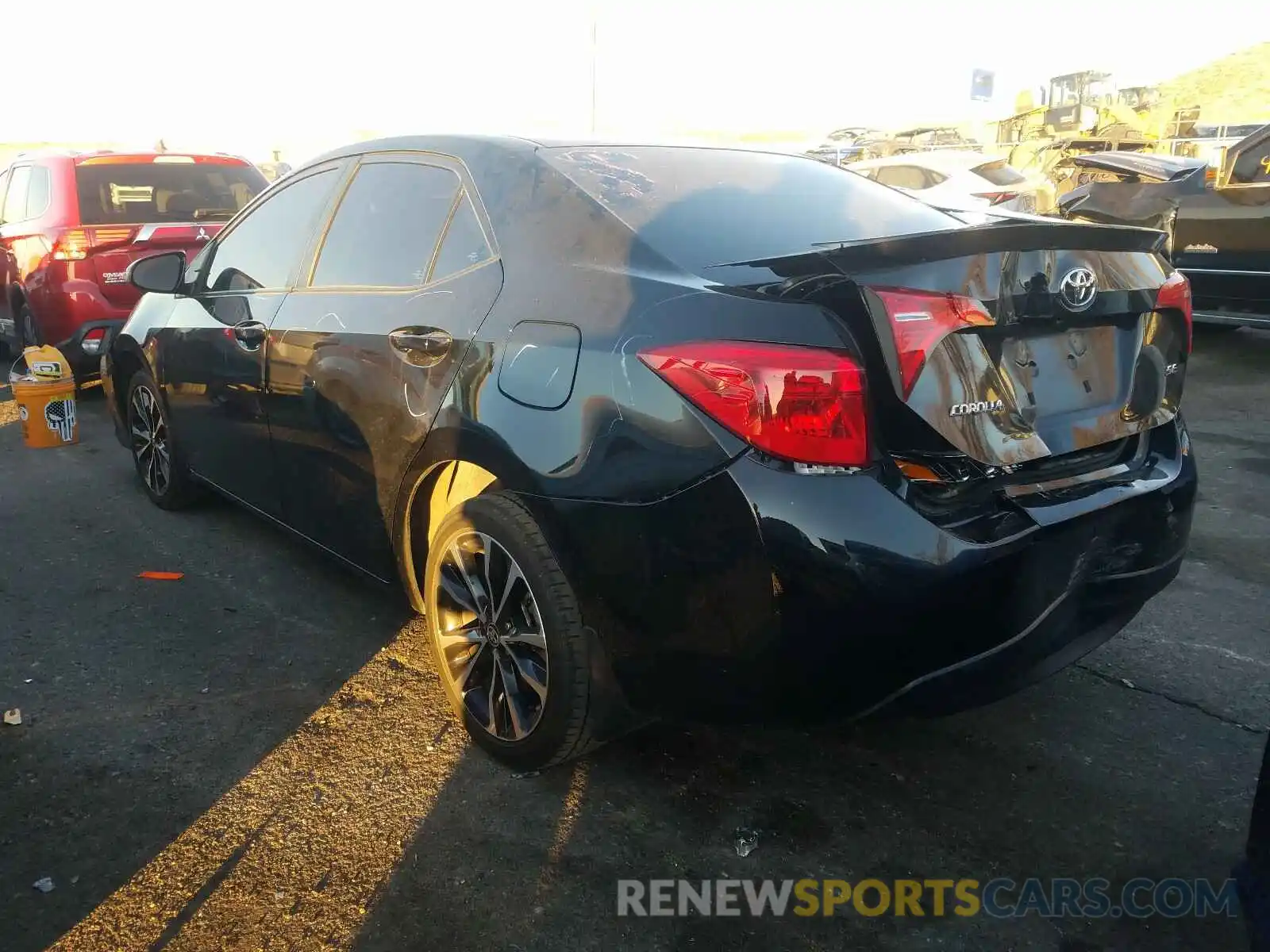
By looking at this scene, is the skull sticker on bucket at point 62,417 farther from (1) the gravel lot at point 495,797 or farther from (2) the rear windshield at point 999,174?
(2) the rear windshield at point 999,174

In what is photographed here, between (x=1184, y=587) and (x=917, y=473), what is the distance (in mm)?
2319

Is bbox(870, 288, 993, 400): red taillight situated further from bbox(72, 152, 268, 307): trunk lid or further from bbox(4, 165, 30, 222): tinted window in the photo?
bbox(4, 165, 30, 222): tinted window

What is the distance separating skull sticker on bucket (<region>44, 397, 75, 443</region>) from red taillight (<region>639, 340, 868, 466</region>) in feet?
18.1

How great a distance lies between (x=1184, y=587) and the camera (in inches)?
152

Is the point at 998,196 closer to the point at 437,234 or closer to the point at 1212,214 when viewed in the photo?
the point at 1212,214

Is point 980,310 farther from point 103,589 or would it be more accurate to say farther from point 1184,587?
point 103,589

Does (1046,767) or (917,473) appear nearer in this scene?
(917,473)

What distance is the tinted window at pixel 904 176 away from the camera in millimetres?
12719

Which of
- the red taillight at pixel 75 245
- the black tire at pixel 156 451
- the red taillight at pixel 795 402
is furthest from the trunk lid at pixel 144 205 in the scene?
the red taillight at pixel 795 402

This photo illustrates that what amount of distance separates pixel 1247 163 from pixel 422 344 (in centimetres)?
731

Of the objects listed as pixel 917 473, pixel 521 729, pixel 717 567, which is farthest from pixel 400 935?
pixel 917 473

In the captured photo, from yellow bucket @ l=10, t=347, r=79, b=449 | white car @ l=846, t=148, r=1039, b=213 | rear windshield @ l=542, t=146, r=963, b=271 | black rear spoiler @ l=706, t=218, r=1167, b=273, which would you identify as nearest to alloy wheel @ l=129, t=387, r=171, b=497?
yellow bucket @ l=10, t=347, r=79, b=449

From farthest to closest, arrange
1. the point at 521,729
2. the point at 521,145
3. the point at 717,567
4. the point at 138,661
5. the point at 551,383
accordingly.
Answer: the point at 138,661
the point at 521,145
the point at 521,729
the point at 551,383
the point at 717,567

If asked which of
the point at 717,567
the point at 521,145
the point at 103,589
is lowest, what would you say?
the point at 103,589
